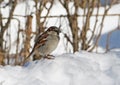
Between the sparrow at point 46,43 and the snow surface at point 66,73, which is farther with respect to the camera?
the sparrow at point 46,43

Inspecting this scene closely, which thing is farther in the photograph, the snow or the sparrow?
the sparrow

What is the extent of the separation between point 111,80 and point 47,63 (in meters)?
0.41

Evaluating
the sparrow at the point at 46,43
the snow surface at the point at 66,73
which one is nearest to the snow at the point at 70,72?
the snow surface at the point at 66,73

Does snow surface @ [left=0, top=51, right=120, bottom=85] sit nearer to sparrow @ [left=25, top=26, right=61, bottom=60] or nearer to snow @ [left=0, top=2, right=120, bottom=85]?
snow @ [left=0, top=2, right=120, bottom=85]

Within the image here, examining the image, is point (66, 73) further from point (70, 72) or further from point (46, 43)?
point (46, 43)

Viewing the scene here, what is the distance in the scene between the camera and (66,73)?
2539 mm

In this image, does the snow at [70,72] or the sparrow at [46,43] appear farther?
the sparrow at [46,43]

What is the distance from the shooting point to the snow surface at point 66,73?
245 centimetres

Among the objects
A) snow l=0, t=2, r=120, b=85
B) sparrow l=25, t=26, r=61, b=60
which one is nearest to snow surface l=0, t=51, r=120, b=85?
snow l=0, t=2, r=120, b=85

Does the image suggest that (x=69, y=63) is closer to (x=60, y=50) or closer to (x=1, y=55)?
(x=1, y=55)

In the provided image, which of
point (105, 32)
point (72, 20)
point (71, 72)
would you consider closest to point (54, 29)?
point (72, 20)

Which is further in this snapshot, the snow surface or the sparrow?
the sparrow

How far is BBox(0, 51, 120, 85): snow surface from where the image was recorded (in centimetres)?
245

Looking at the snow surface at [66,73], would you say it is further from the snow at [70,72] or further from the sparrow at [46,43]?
the sparrow at [46,43]
